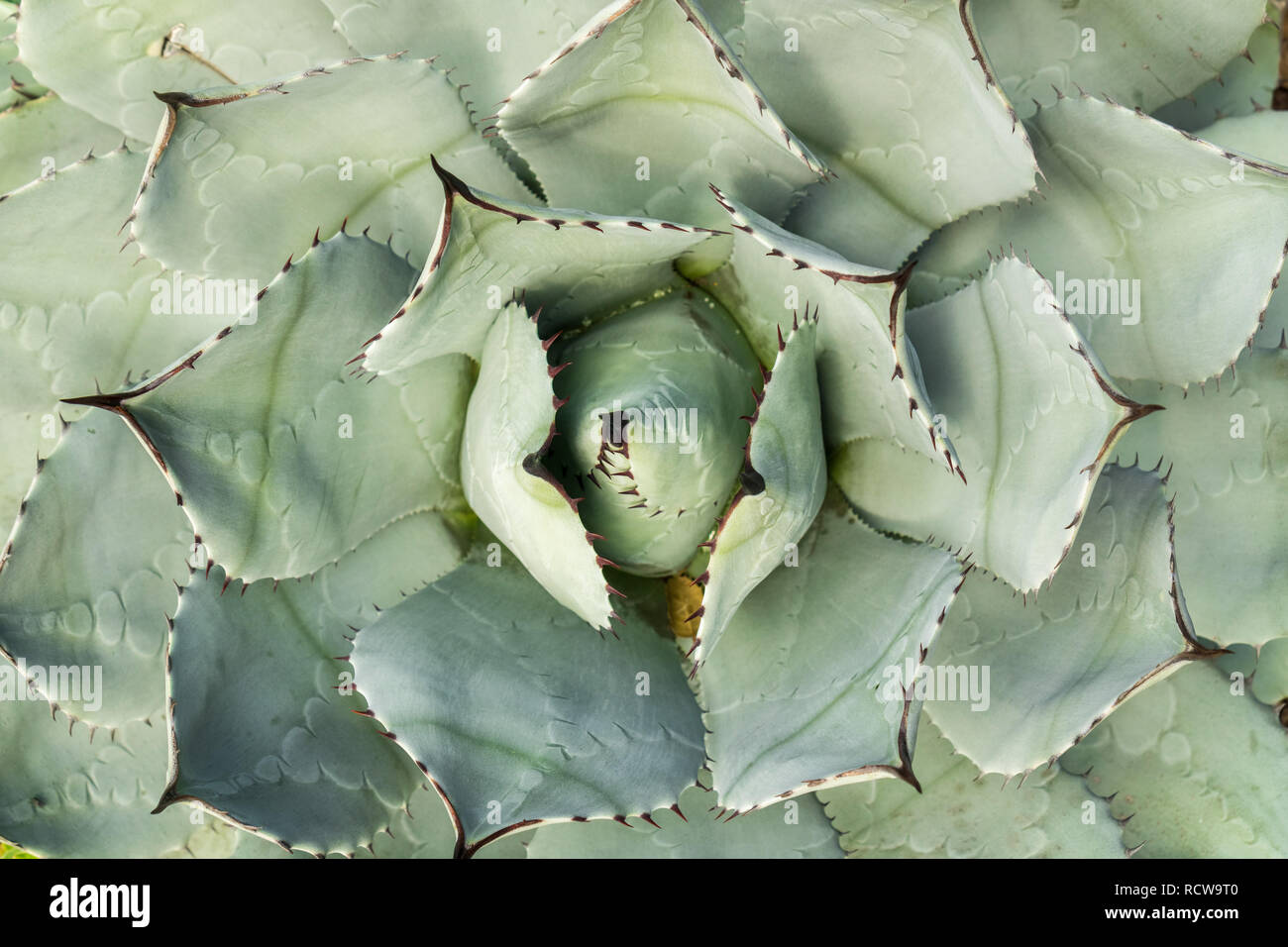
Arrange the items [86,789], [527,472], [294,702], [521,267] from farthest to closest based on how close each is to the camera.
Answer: [86,789] → [294,702] → [521,267] → [527,472]

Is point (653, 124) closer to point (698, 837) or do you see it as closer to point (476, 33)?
point (476, 33)

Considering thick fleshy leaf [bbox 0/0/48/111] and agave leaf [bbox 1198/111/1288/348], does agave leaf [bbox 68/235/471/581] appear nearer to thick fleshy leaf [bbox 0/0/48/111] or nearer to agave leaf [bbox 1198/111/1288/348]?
thick fleshy leaf [bbox 0/0/48/111]

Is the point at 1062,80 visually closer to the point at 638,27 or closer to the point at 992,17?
the point at 992,17

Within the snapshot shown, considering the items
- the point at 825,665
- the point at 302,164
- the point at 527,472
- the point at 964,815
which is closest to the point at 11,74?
the point at 302,164

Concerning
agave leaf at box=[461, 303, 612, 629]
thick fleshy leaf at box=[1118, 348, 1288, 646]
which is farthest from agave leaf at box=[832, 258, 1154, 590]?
agave leaf at box=[461, 303, 612, 629]

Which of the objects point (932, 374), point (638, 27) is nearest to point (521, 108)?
point (638, 27)

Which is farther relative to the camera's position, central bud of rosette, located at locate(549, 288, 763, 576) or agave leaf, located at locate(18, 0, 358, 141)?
agave leaf, located at locate(18, 0, 358, 141)
